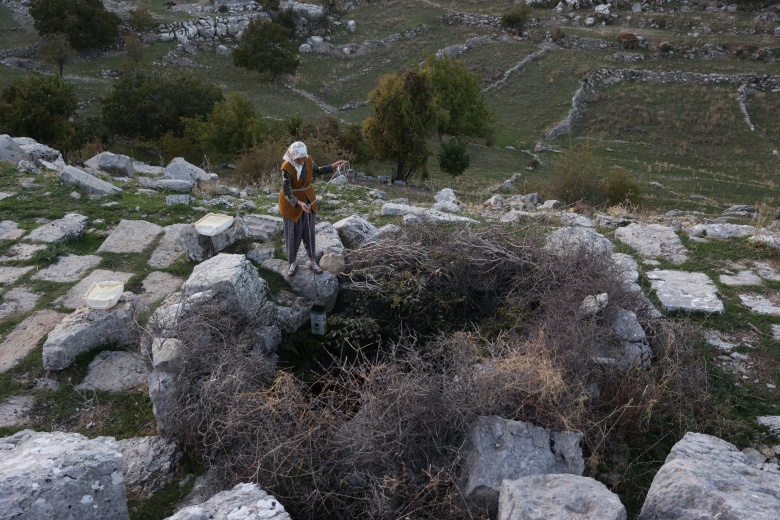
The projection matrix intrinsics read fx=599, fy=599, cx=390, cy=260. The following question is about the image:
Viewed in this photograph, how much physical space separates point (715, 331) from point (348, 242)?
4.54 meters

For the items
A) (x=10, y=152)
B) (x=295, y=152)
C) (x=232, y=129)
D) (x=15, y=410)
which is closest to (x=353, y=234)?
(x=295, y=152)

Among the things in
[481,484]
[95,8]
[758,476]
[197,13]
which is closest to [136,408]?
[481,484]

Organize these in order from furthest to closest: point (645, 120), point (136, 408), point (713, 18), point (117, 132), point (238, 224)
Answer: point (713, 18)
point (645, 120)
point (117, 132)
point (238, 224)
point (136, 408)

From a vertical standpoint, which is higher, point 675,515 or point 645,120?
point 675,515

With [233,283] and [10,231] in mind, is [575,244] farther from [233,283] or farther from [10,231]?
[10,231]

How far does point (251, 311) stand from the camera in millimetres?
6289

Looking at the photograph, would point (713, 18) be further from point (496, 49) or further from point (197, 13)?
point (197, 13)

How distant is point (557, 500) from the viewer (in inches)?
154

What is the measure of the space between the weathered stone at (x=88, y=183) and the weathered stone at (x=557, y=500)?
8.74 meters

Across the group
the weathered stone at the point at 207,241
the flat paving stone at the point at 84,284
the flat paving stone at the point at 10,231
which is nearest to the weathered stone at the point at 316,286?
the weathered stone at the point at 207,241


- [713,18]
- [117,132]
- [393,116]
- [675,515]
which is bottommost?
[117,132]

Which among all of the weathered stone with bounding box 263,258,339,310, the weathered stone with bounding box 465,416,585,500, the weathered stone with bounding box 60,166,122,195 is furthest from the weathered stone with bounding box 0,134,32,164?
the weathered stone with bounding box 465,416,585,500

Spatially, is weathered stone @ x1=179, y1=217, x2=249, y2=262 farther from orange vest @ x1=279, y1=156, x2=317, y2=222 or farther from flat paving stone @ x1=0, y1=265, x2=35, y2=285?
flat paving stone @ x1=0, y1=265, x2=35, y2=285

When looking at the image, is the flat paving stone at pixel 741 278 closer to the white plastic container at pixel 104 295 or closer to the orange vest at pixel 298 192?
the orange vest at pixel 298 192
